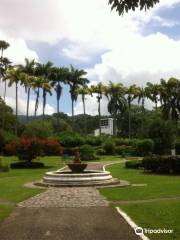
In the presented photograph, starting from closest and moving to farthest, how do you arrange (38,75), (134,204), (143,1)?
(143,1) → (134,204) → (38,75)

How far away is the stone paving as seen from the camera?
780 inches

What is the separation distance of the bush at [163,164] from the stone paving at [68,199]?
12.7 meters

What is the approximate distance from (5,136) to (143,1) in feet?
211

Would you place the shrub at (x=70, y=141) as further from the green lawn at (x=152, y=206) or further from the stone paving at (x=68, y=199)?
the stone paving at (x=68, y=199)

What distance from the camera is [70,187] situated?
2759 cm

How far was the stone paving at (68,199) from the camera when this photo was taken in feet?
65.0

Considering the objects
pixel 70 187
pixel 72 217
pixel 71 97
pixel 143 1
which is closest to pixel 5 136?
pixel 71 97

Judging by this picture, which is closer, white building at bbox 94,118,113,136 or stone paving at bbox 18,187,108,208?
stone paving at bbox 18,187,108,208

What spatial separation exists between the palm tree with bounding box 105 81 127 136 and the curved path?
81.9 meters

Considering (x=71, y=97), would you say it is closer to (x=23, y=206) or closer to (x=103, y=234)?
(x=23, y=206)

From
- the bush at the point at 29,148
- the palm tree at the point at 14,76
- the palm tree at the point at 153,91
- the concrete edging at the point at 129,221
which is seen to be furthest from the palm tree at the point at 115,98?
the concrete edging at the point at 129,221

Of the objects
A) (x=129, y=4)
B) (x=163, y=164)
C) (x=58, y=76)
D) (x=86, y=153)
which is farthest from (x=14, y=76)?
(x=129, y=4)

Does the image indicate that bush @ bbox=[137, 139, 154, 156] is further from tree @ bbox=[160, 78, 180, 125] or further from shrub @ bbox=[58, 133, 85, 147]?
tree @ bbox=[160, 78, 180, 125]

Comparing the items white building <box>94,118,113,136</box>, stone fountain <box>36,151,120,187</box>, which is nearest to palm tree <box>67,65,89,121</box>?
white building <box>94,118,113,136</box>
